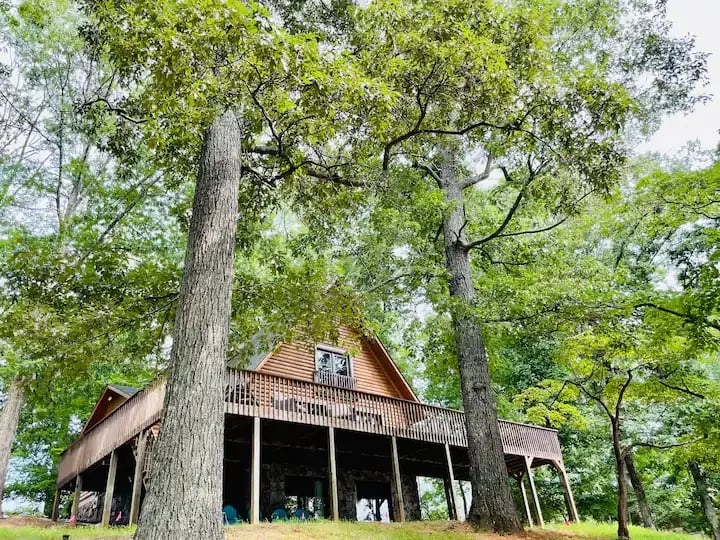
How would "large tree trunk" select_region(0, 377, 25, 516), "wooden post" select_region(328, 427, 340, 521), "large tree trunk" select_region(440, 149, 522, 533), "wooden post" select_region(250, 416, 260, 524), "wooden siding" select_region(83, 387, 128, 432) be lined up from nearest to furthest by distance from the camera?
"large tree trunk" select_region(440, 149, 522, 533) → "wooden post" select_region(250, 416, 260, 524) → "wooden post" select_region(328, 427, 340, 521) → "large tree trunk" select_region(0, 377, 25, 516) → "wooden siding" select_region(83, 387, 128, 432)

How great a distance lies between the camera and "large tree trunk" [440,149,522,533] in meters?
8.06

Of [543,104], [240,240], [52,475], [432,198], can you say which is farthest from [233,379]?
[52,475]

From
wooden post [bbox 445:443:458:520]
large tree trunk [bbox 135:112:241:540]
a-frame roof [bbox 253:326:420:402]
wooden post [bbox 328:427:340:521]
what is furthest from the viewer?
a-frame roof [bbox 253:326:420:402]

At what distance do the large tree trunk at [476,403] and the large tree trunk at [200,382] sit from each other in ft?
18.5

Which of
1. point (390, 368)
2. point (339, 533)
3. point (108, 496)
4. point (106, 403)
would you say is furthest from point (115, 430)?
point (390, 368)

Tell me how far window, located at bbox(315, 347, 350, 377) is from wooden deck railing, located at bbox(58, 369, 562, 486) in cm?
245

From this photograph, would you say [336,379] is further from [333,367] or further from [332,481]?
[332,481]

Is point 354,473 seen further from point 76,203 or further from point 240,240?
point 76,203

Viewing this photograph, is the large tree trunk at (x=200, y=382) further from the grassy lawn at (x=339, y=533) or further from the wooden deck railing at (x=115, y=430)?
the wooden deck railing at (x=115, y=430)

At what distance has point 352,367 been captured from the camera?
14547mm

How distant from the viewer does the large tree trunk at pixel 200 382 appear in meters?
3.82

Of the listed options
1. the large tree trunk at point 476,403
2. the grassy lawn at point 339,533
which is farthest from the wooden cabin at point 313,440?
the large tree trunk at point 476,403

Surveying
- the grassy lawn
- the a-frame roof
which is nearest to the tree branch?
the a-frame roof

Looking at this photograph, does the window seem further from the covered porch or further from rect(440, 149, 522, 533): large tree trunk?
rect(440, 149, 522, 533): large tree trunk
